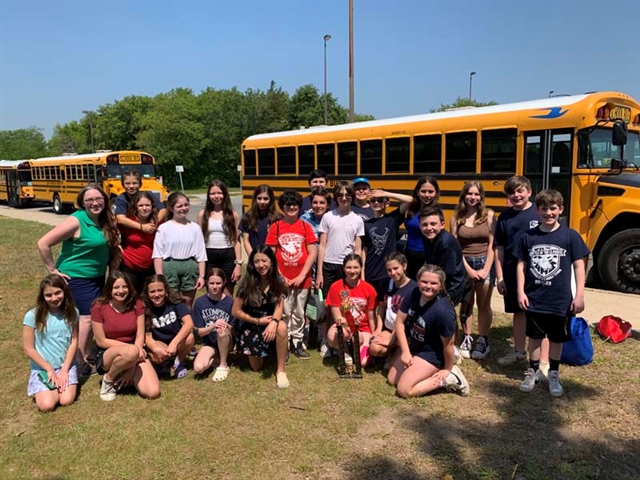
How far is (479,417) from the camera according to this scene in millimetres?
3459

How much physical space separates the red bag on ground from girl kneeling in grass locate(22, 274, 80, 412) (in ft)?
15.5

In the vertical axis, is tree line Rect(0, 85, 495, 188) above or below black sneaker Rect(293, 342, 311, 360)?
above

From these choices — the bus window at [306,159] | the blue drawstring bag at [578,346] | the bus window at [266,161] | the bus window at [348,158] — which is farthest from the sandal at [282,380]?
the bus window at [266,161]

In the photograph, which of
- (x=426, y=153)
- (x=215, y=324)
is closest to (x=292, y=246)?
(x=215, y=324)

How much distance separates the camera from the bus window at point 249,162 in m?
13.1

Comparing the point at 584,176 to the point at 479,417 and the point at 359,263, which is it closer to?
the point at 359,263

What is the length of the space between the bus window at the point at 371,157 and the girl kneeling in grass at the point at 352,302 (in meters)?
5.61

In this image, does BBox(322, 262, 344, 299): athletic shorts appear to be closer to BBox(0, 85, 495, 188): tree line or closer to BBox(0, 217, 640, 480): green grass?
BBox(0, 217, 640, 480): green grass

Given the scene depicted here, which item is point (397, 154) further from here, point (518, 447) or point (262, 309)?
point (518, 447)

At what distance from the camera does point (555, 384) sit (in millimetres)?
3760

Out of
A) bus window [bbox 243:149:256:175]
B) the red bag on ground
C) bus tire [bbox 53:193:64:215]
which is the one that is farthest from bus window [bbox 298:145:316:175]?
bus tire [bbox 53:193:64:215]

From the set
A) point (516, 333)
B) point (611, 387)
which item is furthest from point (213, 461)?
point (611, 387)

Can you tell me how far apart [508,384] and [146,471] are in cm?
271

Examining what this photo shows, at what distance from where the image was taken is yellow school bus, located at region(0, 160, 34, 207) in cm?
2427
